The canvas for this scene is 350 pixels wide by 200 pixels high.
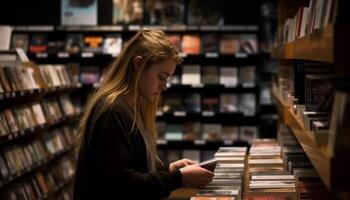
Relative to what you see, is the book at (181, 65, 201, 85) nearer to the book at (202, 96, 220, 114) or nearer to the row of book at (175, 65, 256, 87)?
the row of book at (175, 65, 256, 87)

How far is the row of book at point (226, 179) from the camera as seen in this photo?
292 cm

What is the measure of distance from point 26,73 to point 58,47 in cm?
238

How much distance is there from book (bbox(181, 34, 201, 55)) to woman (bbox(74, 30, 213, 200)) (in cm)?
535

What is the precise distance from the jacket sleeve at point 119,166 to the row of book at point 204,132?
5.61m

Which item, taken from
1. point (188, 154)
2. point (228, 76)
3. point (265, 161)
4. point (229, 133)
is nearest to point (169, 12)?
point (228, 76)

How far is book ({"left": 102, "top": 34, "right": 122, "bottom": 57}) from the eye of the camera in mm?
8469

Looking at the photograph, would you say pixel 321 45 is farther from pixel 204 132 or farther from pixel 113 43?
pixel 113 43

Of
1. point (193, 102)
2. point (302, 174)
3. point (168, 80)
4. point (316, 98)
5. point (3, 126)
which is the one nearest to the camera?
point (316, 98)

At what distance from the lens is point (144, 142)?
9.29 ft

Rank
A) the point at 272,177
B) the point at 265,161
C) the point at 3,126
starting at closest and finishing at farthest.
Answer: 1. the point at 272,177
2. the point at 265,161
3. the point at 3,126

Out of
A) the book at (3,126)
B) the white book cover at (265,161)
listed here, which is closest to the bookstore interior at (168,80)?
the book at (3,126)

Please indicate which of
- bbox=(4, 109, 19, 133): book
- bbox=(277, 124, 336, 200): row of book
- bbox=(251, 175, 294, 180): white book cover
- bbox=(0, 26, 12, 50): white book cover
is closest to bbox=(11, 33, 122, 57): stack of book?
bbox=(0, 26, 12, 50): white book cover

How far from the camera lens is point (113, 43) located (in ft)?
27.9

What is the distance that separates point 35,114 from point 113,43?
2370 mm
